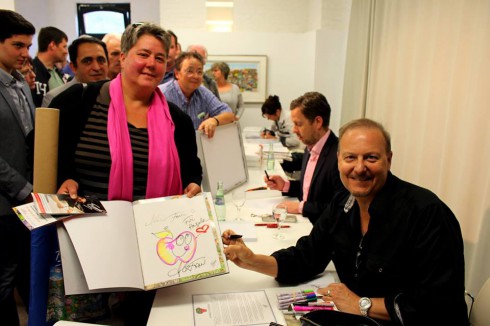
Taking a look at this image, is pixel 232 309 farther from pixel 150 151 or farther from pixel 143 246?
pixel 150 151

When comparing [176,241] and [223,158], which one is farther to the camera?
[223,158]

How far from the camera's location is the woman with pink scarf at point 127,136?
1584mm

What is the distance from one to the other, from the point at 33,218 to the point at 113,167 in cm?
39

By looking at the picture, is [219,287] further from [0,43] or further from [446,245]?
[0,43]

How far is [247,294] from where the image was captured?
1437mm

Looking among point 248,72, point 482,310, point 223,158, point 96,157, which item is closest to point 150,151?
point 96,157

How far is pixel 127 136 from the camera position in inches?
64.0

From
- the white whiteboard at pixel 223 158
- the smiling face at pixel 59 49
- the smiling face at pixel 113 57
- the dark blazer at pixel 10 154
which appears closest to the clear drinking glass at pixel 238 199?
the white whiteboard at pixel 223 158

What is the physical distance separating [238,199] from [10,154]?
137 centimetres

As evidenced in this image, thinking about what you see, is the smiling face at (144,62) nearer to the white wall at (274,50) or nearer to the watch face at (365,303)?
the watch face at (365,303)

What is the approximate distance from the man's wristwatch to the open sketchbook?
0.49 m

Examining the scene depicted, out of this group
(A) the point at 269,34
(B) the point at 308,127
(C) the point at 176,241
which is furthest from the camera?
(A) the point at 269,34

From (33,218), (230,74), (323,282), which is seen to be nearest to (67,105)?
(33,218)
